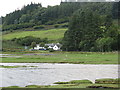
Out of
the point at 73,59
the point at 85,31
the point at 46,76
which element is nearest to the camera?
the point at 46,76

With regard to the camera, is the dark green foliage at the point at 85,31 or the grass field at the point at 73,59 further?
the dark green foliage at the point at 85,31

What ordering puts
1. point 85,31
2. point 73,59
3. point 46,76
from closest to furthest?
1. point 46,76
2. point 73,59
3. point 85,31

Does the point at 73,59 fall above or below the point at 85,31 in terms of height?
below

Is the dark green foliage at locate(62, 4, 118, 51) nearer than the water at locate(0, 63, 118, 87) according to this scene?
No

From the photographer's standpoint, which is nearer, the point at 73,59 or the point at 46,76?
the point at 46,76

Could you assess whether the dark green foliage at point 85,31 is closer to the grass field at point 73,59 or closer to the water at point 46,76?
the grass field at point 73,59

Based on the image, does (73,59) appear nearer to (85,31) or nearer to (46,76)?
(46,76)

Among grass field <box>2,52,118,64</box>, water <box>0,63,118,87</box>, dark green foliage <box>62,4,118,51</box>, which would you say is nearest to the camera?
water <box>0,63,118,87</box>

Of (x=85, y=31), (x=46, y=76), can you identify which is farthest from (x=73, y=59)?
(x=85, y=31)

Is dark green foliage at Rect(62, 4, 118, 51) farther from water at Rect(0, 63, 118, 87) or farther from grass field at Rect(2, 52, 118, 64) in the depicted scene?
water at Rect(0, 63, 118, 87)

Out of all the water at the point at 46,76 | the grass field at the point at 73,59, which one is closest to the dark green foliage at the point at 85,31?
the grass field at the point at 73,59

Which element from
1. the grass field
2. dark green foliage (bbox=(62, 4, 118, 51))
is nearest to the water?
the grass field

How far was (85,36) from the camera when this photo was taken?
145 m

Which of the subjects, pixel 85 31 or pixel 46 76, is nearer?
pixel 46 76
